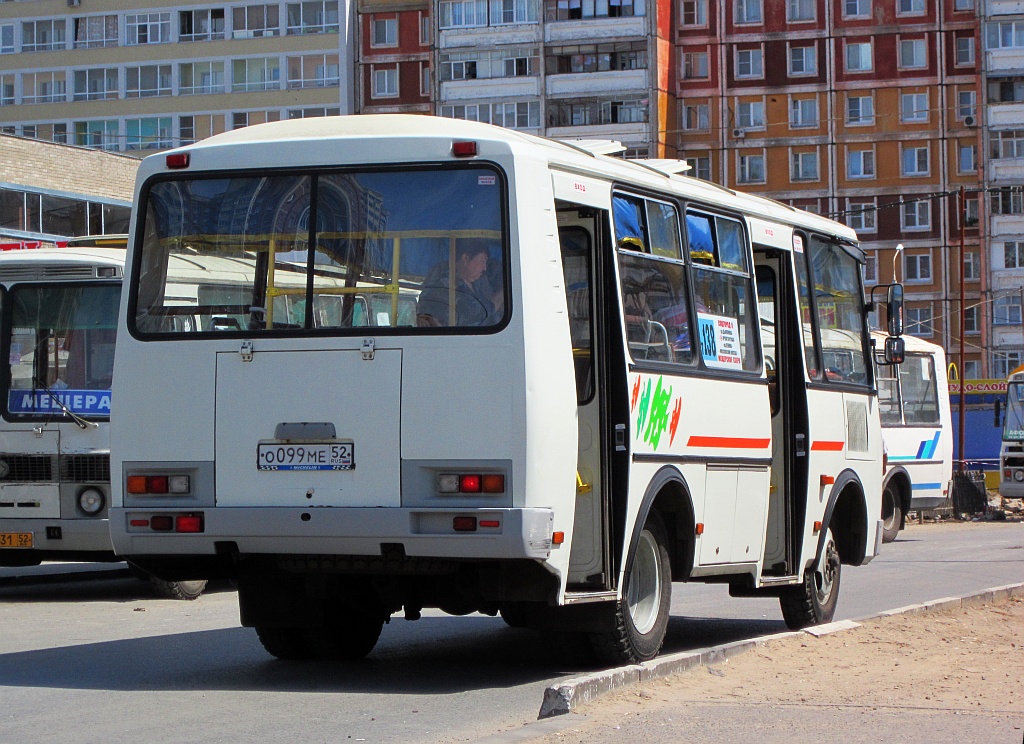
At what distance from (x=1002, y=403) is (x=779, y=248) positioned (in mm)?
30815

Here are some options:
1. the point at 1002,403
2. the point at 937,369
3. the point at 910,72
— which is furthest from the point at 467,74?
the point at 937,369

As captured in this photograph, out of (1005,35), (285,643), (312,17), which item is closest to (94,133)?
(312,17)

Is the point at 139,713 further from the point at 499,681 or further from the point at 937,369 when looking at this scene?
the point at 937,369

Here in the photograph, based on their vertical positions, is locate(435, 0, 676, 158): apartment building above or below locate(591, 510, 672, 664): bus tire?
above

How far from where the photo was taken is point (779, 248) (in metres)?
13.1

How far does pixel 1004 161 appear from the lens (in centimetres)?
8288

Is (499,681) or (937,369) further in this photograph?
(937,369)

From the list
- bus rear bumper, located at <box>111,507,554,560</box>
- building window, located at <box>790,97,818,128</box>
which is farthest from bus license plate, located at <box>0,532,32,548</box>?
building window, located at <box>790,97,818,128</box>

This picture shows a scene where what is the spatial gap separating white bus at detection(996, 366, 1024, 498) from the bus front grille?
88.8 ft

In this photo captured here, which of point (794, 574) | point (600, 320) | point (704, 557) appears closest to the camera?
point (600, 320)

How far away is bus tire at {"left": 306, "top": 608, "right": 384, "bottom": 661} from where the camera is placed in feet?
37.3

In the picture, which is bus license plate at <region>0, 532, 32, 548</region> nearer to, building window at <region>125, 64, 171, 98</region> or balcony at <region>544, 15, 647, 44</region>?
balcony at <region>544, 15, 647, 44</region>

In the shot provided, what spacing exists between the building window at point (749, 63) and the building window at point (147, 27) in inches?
1159

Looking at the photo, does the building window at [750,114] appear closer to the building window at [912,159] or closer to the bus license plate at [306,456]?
the building window at [912,159]
